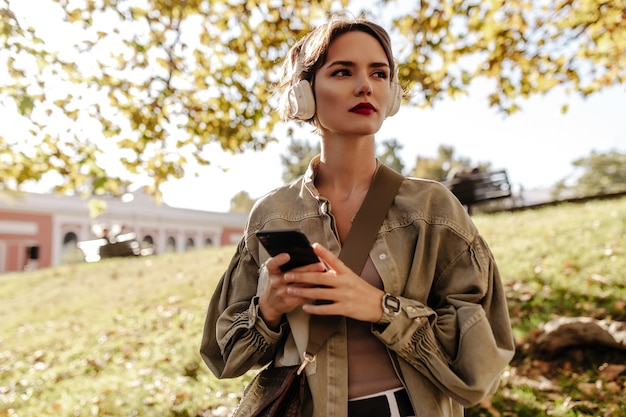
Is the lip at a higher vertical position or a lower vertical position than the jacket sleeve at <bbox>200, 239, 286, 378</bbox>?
higher

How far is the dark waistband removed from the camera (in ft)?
5.20

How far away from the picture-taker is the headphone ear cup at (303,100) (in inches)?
71.8

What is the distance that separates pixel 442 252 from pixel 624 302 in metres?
5.05

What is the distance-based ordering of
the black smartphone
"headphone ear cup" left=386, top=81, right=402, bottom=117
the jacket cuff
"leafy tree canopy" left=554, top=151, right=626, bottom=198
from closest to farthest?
the black smartphone < the jacket cuff < "headphone ear cup" left=386, top=81, right=402, bottom=117 < "leafy tree canopy" left=554, top=151, right=626, bottom=198

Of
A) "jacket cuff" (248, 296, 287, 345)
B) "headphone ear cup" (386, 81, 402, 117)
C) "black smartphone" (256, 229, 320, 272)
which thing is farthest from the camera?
"headphone ear cup" (386, 81, 402, 117)

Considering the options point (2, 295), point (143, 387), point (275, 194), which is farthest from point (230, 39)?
point (2, 295)

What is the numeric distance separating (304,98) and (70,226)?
40.6m

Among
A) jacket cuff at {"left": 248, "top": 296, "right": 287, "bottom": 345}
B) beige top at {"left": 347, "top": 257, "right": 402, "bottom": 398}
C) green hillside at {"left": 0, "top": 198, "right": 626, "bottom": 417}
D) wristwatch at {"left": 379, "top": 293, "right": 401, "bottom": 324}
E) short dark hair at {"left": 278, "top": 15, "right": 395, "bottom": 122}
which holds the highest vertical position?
short dark hair at {"left": 278, "top": 15, "right": 395, "bottom": 122}

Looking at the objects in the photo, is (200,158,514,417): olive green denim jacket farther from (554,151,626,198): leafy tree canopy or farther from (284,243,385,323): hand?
(554,151,626,198): leafy tree canopy

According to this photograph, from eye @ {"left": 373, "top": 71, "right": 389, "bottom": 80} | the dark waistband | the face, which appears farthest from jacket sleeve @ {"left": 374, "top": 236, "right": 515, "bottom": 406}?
eye @ {"left": 373, "top": 71, "right": 389, "bottom": 80}

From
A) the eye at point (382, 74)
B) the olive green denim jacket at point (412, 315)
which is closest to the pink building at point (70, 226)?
the olive green denim jacket at point (412, 315)

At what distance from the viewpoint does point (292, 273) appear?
4.97 feet

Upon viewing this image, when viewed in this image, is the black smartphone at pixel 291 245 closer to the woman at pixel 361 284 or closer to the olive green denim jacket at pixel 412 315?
the woman at pixel 361 284

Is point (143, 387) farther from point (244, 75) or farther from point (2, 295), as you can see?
point (2, 295)
